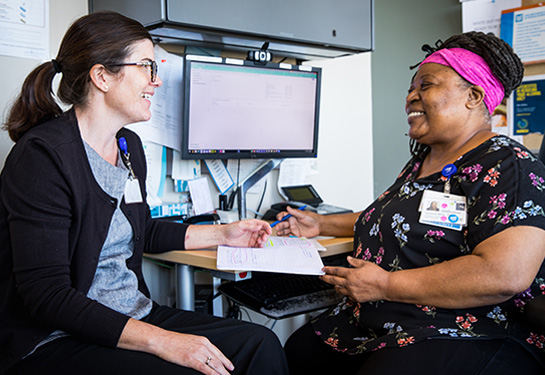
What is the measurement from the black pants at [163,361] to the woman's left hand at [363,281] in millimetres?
246

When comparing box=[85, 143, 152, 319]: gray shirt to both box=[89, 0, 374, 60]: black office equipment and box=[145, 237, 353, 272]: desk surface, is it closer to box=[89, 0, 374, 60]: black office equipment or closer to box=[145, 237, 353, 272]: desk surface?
box=[145, 237, 353, 272]: desk surface

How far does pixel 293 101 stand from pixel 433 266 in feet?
3.51

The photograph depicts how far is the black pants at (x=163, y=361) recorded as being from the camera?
1122 millimetres

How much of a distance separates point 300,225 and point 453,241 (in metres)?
0.67

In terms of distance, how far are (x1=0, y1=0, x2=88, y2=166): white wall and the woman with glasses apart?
1.35 feet

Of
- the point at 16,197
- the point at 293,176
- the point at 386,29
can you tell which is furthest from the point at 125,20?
the point at 386,29

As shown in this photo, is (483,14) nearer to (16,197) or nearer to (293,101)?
(293,101)

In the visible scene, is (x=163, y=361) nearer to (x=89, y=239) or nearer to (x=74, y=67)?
(x=89, y=239)

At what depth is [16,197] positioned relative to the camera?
45.4 inches

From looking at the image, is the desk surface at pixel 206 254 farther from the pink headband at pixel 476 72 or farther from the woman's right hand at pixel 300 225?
the pink headband at pixel 476 72

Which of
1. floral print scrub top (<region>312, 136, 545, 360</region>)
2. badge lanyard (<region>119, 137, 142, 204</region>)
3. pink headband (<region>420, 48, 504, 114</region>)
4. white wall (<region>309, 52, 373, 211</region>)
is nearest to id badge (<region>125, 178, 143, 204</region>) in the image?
badge lanyard (<region>119, 137, 142, 204</region>)

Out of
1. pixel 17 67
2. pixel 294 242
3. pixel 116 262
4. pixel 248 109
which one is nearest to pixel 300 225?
pixel 294 242

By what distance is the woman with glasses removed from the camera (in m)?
1.13

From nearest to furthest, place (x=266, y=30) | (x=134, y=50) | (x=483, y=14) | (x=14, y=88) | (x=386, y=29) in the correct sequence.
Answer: (x=134, y=50) → (x=14, y=88) → (x=266, y=30) → (x=483, y=14) → (x=386, y=29)
